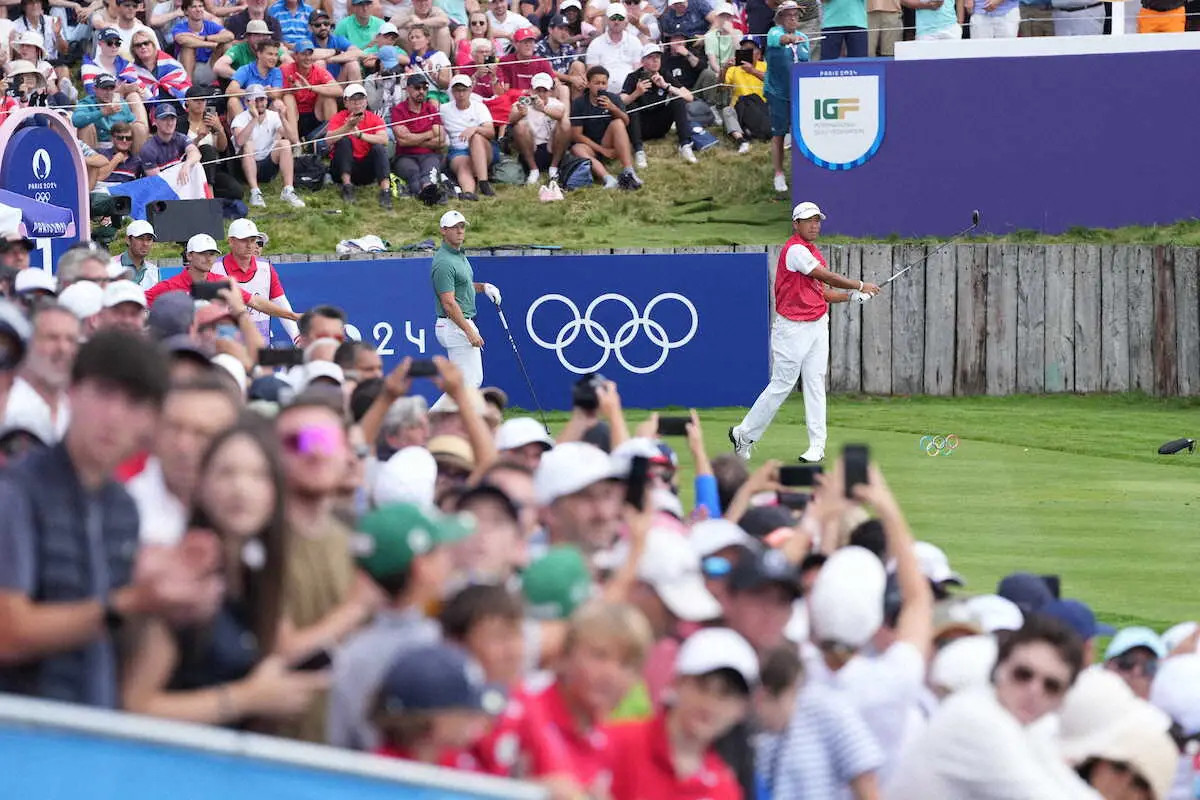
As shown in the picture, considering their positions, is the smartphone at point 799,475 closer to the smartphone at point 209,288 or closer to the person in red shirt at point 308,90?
the smartphone at point 209,288

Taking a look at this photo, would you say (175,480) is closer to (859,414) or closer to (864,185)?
(859,414)

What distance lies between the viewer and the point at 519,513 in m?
5.93

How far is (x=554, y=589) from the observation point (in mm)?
5199

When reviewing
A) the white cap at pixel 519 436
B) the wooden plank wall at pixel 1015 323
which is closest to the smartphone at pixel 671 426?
the white cap at pixel 519 436

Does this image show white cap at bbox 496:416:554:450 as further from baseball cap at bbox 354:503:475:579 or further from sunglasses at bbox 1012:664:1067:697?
baseball cap at bbox 354:503:475:579

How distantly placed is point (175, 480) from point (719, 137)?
868 inches

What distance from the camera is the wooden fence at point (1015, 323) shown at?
2255cm

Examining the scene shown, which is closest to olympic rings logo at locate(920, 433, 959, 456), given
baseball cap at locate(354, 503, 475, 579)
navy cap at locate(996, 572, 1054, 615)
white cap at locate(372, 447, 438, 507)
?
navy cap at locate(996, 572, 1054, 615)

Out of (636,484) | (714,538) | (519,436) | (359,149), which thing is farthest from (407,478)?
(359,149)

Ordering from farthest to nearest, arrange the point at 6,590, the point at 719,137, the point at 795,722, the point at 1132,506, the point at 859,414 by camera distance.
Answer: the point at 719,137, the point at 859,414, the point at 1132,506, the point at 795,722, the point at 6,590

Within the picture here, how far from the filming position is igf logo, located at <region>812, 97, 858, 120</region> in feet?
79.2

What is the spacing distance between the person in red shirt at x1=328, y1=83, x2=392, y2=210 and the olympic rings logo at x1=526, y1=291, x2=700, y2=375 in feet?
12.3

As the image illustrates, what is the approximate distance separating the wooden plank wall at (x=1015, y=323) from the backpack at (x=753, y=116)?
4152 mm

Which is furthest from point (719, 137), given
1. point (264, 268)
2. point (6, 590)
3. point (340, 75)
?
point (6, 590)
